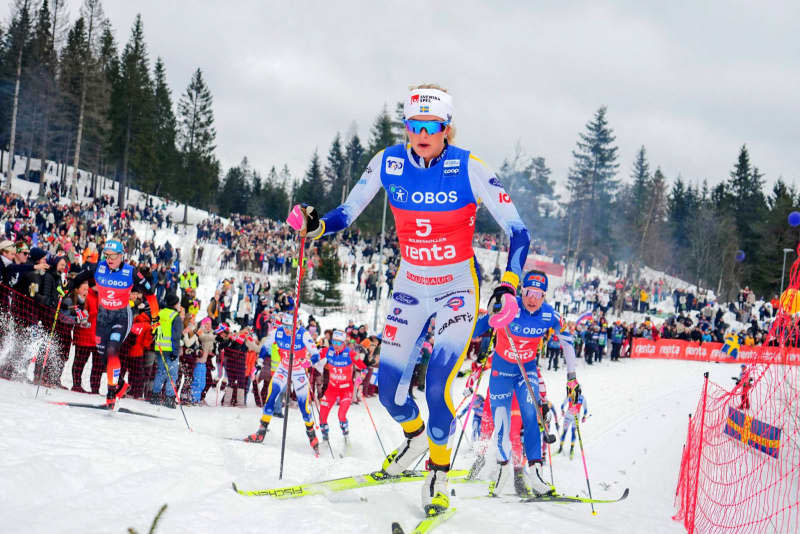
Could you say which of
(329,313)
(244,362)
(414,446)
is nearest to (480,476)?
(414,446)

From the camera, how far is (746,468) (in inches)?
400

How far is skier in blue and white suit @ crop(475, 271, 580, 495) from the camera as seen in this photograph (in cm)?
769

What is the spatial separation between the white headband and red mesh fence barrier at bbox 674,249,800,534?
404cm

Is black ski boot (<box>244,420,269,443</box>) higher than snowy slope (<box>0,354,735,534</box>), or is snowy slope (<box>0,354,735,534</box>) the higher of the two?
snowy slope (<box>0,354,735,534</box>)

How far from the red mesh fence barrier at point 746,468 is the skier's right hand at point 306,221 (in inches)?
180

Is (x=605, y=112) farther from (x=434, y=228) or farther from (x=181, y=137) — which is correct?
(x=434, y=228)

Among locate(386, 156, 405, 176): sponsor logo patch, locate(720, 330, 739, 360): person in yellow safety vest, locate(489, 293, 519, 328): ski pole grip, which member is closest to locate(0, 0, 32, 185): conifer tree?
locate(386, 156, 405, 176): sponsor logo patch

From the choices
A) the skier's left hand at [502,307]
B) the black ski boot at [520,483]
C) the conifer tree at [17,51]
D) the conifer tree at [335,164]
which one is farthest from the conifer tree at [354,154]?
the skier's left hand at [502,307]

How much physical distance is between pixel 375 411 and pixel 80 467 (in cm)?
1021

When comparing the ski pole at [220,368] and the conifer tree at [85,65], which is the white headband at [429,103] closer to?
the ski pole at [220,368]

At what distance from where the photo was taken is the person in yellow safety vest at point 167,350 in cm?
1073

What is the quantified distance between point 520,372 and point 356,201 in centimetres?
431

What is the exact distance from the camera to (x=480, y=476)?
28.4 feet

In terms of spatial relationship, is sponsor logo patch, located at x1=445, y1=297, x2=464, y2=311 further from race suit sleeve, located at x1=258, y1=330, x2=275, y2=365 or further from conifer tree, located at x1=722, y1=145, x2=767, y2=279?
conifer tree, located at x1=722, y1=145, x2=767, y2=279
